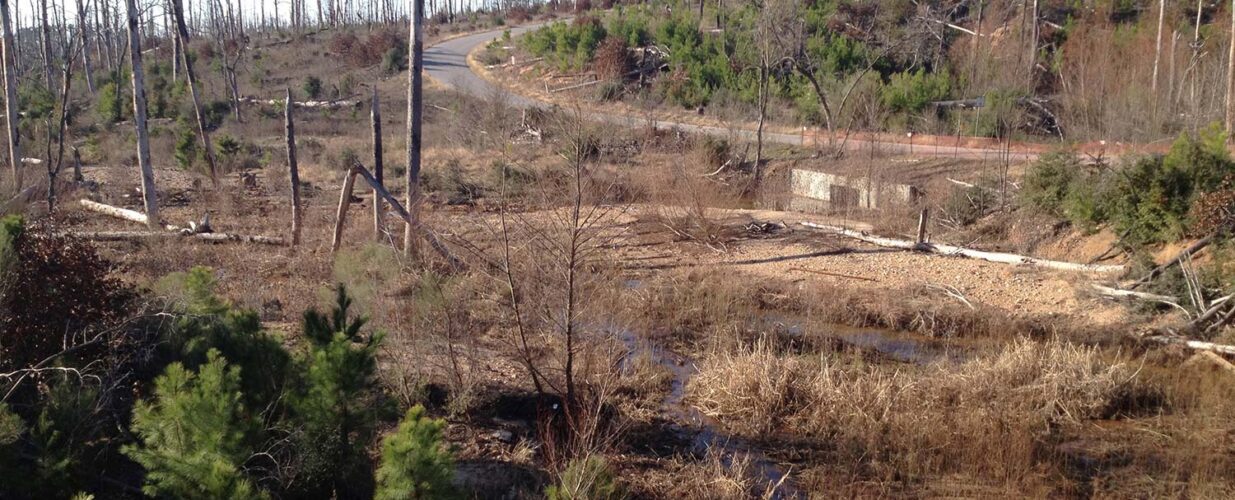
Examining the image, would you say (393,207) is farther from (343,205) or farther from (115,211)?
(115,211)

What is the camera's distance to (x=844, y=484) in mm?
7500

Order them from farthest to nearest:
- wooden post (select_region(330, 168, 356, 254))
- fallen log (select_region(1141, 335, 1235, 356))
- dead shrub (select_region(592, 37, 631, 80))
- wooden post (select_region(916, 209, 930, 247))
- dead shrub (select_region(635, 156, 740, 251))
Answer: dead shrub (select_region(592, 37, 631, 80))
dead shrub (select_region(635, 156, 740, 251))
wooden post (select_region(916, 209, 930, 247))
wooden post (select_region(330, 168, 356, 254))
fallen log (select_region(1141, 335, 1235, 356))

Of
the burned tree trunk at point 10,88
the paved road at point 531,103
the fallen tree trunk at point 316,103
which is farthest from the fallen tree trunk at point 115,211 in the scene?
the fallen tree trunk at point 316,103

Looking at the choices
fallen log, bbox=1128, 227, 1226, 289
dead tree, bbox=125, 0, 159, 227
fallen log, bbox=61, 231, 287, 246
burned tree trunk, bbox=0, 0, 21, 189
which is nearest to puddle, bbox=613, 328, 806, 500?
fallen log, bbox=1128, 227, 1226, 289

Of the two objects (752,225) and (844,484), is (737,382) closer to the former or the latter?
(844,484)

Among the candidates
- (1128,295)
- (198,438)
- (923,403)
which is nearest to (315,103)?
(1128,295)

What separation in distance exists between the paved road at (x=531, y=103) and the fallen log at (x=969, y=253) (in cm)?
472

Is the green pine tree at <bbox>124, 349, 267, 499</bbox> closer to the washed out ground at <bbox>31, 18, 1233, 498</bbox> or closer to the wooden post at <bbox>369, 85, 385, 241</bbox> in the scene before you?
Result: the washed out ground at <bbox>31, 18, 1233, 498</bbox>

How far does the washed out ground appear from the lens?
25.3ft

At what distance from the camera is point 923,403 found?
8766mm

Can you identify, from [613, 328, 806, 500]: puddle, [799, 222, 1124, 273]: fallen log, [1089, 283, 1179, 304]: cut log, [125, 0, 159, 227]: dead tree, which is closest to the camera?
[613, 328, 806, 500]: puddle

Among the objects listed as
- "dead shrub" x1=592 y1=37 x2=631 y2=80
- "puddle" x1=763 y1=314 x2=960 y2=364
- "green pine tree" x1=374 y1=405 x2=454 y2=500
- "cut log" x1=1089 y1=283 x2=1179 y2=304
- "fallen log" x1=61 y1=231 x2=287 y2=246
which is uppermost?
"dead shrub" x1=592 y1=37 x2=631 y2=80

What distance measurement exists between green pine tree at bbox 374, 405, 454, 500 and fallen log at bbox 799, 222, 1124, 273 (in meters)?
11.1

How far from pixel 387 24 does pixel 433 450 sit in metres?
54.6
